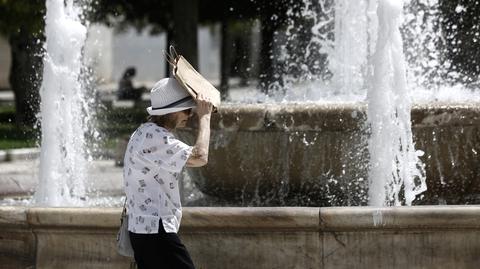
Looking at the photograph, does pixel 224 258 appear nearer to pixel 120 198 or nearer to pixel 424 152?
pixel 424 152

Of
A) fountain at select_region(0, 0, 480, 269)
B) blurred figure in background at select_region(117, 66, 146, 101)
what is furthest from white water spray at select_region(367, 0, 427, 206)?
blurred figure in background at select_region(117, 66, 146, 101)

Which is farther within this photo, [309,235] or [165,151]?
[309,235]

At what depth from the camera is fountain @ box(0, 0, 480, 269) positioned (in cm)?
566

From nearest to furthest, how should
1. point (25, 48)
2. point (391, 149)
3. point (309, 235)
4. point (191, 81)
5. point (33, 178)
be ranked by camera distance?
point (191, 81), point (309, 235), point (391, 149), point (33, 178), point (25, 48)

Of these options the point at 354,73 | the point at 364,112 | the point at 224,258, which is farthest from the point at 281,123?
the point at 354,73

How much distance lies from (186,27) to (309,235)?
18.5 m

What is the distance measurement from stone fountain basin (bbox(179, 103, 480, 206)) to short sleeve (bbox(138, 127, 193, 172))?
9.06 feet

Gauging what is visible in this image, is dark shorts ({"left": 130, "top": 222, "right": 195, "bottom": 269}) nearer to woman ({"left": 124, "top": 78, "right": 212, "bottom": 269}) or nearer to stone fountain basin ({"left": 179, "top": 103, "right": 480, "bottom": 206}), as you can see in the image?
woman ({"left": 124, "top": 78, "right": 212, "bottom": 269})

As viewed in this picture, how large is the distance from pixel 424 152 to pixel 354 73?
2.55 metres

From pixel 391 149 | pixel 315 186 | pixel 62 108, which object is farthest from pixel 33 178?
pixel 391 149

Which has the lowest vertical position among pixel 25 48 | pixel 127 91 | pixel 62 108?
pixel 62 108

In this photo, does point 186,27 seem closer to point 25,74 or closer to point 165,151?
point 25,74

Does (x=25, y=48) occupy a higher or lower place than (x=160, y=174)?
higher

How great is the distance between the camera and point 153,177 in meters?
4.67
